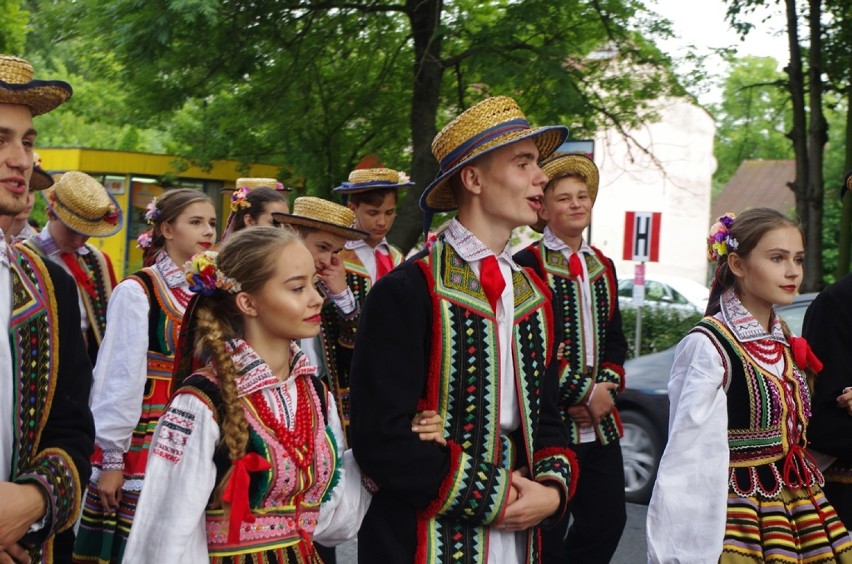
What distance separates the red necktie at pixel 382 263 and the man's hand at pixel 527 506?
122 inches

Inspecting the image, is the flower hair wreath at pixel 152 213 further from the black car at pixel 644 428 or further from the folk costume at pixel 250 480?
the black car at pixel 644 428

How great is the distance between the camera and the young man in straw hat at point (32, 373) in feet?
9.75

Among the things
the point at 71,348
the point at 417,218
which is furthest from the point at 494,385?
the point at 417,218

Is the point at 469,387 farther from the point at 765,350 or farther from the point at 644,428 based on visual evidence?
the point at 644,428

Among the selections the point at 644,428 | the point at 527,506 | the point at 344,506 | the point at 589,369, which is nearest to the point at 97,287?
the point at 589,369

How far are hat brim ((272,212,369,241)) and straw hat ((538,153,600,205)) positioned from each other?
1071 mm

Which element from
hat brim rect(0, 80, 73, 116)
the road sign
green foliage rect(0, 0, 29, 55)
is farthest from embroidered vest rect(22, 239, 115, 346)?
green foliage rect(0, 0, 29, 55)

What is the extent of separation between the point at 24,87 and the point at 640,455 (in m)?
7.04

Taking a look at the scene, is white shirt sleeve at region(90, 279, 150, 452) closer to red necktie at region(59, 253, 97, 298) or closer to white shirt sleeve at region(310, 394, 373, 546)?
red necktie at region(59, 253, 97, 298)

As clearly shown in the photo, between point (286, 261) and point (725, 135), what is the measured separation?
61868 millimetres

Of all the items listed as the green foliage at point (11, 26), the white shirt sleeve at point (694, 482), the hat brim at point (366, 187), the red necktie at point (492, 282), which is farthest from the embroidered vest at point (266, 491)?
the green foliage at point (11, 26)

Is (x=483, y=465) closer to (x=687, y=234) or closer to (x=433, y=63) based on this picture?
(x=433, y=63)

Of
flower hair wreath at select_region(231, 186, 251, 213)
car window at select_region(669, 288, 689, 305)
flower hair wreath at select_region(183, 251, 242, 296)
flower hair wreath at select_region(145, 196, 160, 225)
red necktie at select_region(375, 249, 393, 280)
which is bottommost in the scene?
flower hair wreath at select_region(183, 251, 242, 296)

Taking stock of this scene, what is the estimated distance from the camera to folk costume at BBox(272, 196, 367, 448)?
5.85 meters
